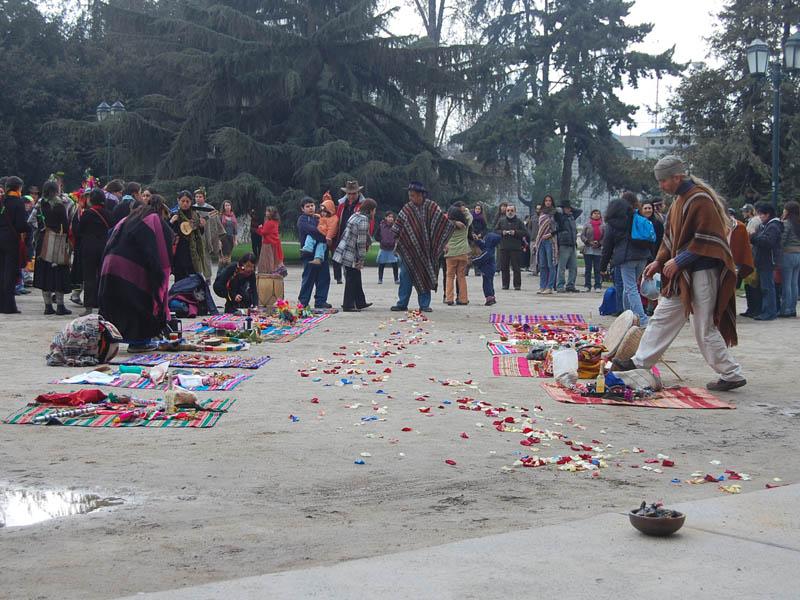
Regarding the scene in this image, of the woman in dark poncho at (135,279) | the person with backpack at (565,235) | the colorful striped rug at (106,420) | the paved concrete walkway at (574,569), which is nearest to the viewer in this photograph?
the paved concrete walkway at (574,569)

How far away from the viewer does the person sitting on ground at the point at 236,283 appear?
1557 centimetres

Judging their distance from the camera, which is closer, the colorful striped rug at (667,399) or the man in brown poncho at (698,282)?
the colorful striped rug at (667,399)

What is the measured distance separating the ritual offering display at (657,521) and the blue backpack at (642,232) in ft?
30.8

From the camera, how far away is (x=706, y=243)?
848 cm

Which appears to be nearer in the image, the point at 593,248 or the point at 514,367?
the point at 514,367

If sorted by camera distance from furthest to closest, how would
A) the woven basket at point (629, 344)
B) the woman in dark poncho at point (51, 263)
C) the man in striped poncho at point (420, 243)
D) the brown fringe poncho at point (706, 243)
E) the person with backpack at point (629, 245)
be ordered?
1. the man in striped poncho at point (420, 243)
2. the woman in dark poncho at point (51, 263)
3. the person with backpack at point (629, 245)
4. the woven basket at point (629, 344)
5. the brown fringe poncho at point (706, 243)

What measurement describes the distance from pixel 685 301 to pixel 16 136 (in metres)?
38.9

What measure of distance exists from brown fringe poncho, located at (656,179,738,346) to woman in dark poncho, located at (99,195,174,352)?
213 inches

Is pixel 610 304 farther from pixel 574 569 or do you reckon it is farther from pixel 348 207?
pixel 574 569

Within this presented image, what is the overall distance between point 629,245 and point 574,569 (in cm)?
1019

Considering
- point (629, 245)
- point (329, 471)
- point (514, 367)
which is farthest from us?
point (629, 245)

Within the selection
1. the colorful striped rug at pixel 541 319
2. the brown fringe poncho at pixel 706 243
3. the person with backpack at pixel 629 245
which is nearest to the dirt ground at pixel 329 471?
the brown fringe poncho at pixel 706 243

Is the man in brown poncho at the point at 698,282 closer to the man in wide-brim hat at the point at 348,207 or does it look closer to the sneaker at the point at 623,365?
the sneaker at the point at 623,365

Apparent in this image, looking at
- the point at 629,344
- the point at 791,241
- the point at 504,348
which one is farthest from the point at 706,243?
the point at 791,241
